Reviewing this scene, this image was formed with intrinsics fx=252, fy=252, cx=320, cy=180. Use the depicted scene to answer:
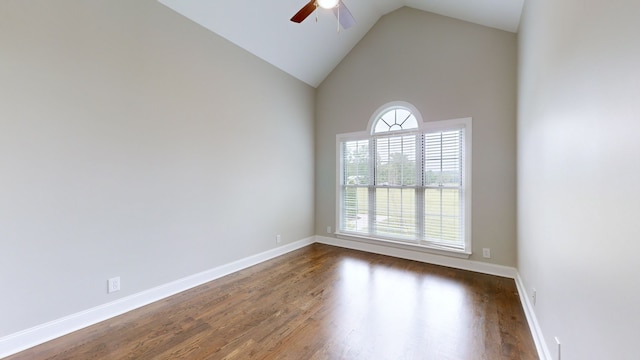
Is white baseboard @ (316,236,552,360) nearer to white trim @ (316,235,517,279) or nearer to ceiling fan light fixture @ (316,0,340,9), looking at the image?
white trim @ (316,235,517,279)

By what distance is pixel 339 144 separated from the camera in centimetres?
468

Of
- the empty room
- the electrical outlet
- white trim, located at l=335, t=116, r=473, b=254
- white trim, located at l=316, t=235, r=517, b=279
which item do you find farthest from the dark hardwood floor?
white trim, located at l=335, t=116, r=473, b=254

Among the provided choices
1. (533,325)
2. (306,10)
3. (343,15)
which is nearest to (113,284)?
(306,10)

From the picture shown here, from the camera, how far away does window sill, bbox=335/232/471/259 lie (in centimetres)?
355

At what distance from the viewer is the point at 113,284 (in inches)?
93.7

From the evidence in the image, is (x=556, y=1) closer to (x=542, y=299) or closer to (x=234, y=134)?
(x=542, y=299)

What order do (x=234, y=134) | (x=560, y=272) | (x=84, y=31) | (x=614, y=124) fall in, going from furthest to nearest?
(x=234, y=134), (x=84, y=31), (x=560, y=272), (x=614, y=124)

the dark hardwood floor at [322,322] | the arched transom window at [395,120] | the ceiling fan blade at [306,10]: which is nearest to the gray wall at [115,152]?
the dark hardwood floor at [322,322]

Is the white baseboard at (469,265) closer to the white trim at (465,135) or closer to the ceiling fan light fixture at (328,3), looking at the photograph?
the white trim at (465,135)

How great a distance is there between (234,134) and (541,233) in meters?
3.42

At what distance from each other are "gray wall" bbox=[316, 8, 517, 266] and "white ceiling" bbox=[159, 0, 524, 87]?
7.9 inches

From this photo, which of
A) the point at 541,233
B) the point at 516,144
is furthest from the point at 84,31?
the point at 516,144

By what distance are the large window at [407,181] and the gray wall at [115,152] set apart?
1.78 metres

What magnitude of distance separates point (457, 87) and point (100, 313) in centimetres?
481
